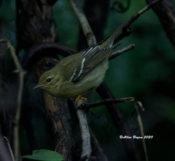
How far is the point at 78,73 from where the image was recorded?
3.49 metres

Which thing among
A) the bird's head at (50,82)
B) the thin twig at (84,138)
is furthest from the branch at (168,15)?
the thin twig at (84,138)

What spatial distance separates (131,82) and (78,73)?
76cm

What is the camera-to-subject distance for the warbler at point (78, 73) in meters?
3.15

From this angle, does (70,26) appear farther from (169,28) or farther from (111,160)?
(111,160)

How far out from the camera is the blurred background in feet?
10.7

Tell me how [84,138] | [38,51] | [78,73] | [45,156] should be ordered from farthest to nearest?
[78,73] → [38,51] → [84,138] → [45,156]

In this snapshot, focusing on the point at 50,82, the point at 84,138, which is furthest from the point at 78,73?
the point at 84,138

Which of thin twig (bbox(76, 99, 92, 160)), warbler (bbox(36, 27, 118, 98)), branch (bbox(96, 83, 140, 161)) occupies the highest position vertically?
warbler (bbox(36, 27, 118, 98))

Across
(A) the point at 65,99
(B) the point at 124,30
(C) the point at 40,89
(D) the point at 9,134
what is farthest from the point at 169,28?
(D) the point at 9,134

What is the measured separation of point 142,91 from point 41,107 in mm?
1265

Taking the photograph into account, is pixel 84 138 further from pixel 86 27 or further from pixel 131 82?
pixel 131 82

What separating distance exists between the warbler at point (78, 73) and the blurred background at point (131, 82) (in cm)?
26

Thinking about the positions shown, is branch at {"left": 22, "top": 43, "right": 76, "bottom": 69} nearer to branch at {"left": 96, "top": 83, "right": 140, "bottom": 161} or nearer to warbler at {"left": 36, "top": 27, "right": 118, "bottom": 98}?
warbler at {"left": 36, "top": 27, "right": 118, "bottom": 98}

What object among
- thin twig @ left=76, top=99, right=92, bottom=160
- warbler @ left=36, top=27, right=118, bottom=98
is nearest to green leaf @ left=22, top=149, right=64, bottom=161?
thin twig @ left=76, top=99, right=92, bottom=160
